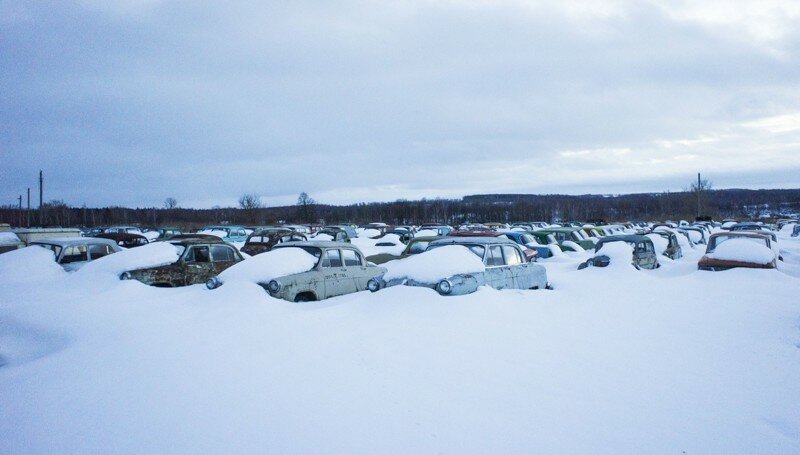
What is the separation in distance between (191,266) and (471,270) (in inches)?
244

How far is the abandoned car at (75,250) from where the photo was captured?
1114 cm

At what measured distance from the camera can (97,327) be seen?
622 cm

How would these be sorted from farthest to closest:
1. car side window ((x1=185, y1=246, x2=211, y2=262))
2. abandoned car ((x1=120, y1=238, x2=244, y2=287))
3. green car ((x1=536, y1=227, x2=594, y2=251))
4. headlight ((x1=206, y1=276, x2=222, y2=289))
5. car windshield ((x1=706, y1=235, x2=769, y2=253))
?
green car ((x1=536, y1=227, x2=594, y2=251)), car windshield ((x1=706, y1=235, x2=769, y2=253)), car side window ((x1=185, y1=246, x2=211, y2=262)), abandoned car ((x1=120, y1=238, x2=244, y2=287)), headlight ((x1=206, y1=276, x2=222, y2=289))

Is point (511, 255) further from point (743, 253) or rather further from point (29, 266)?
point (29, 266)

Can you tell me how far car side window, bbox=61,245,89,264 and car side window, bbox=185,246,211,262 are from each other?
329cm

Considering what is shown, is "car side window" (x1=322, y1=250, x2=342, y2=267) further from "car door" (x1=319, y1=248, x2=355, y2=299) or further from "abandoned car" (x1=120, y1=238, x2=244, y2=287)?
"abandoned car" (x1=120, y1=238, x2=244, y2=287)

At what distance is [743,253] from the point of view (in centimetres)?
1193

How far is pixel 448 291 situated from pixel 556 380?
8.96 ft

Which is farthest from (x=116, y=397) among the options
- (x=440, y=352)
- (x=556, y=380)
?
(x=556, y=380)

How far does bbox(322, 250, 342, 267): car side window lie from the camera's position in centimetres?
→ 914

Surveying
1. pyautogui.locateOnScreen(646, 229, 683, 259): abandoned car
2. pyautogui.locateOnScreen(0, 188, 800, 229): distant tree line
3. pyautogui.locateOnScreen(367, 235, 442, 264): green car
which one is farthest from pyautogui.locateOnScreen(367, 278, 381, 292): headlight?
pyautogui.locateOnScreen(0, 188, 800, 229): distant tree line

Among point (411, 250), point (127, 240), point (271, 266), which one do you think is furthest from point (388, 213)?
point (271, 266)

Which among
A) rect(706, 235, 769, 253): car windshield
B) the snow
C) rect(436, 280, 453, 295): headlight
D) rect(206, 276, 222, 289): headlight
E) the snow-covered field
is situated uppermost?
rect(706, 235, 769, 253): car windshield

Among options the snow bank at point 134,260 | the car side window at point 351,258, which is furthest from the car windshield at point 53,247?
the car side window at point 351,258
